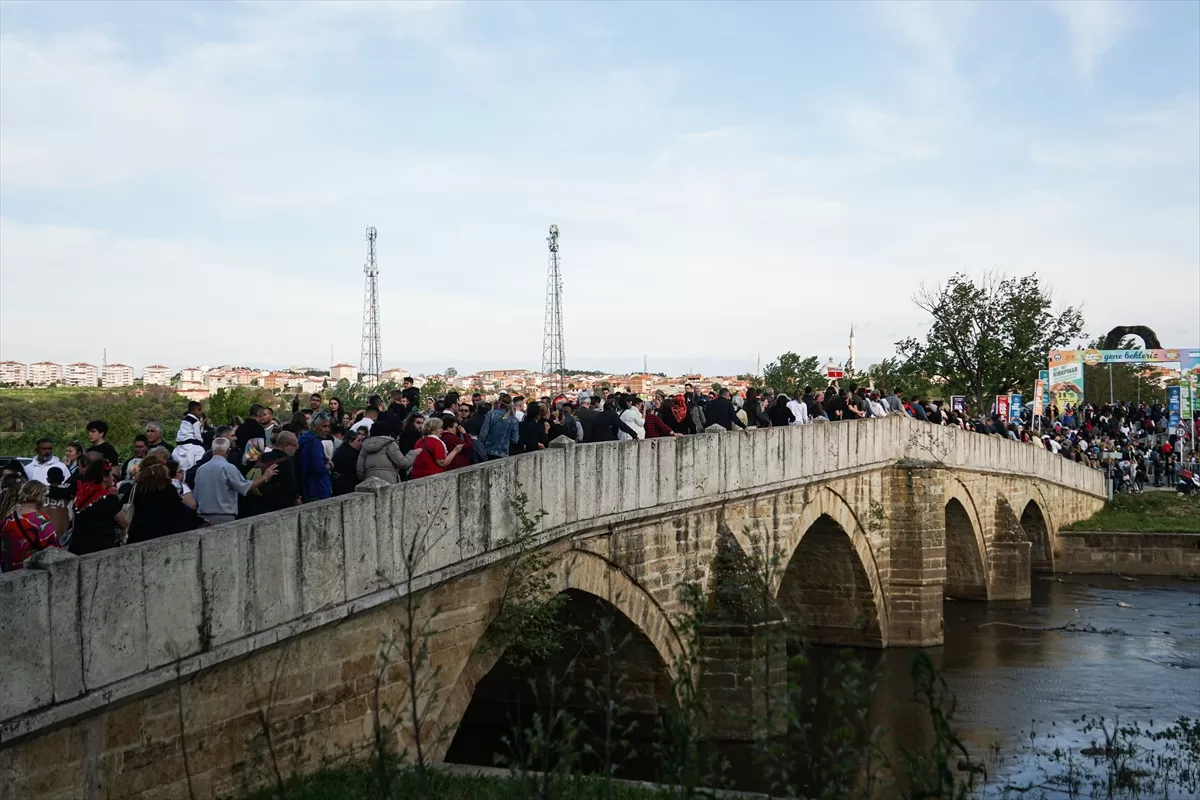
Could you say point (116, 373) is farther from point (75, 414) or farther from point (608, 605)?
point (608, 605)

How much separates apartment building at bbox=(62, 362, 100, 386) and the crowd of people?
78.6 meters

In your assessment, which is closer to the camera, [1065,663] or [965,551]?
[1065,663]

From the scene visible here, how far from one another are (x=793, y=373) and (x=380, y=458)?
191 feet

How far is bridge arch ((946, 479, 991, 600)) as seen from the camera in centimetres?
2650

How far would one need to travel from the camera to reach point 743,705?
48.2 feet

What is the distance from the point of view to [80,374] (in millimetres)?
94625

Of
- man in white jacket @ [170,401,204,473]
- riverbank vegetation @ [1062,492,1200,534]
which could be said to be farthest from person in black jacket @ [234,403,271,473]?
riverbank vegetation @ [1062,492,1200,534]

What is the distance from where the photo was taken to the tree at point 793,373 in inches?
2549

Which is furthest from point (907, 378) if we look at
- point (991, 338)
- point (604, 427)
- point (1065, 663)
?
point (604, 427)

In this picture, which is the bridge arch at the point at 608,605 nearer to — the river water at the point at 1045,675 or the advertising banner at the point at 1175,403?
the river water at the point at 1045,675

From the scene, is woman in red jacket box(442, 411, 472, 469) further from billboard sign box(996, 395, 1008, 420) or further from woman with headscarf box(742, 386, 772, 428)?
billboard sign box(996, 395, 1008, 420)

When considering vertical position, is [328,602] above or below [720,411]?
below

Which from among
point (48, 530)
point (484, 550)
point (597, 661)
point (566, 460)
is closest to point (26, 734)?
point (48, 530)

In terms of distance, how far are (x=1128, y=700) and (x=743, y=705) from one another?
679 centimetres
